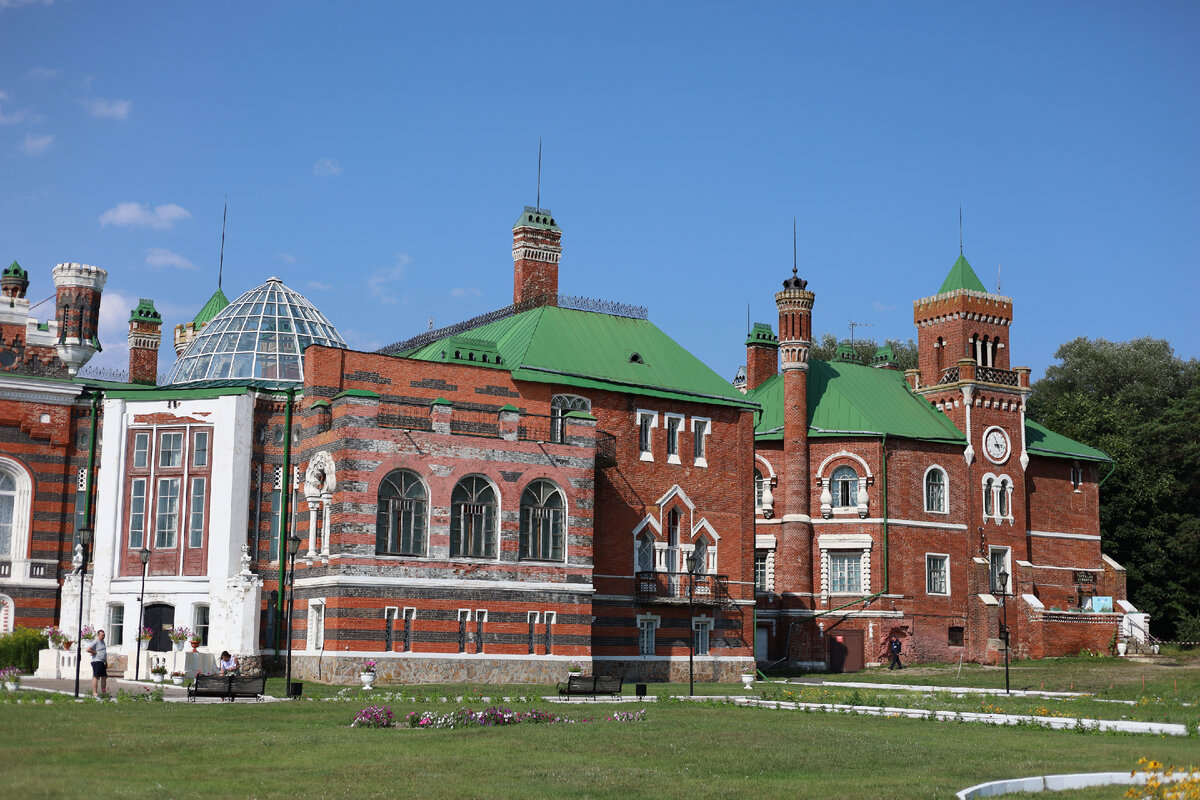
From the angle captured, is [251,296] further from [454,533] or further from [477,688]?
[477,688]

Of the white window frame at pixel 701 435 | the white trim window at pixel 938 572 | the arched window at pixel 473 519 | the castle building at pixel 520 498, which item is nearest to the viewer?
the castle building at pixel 520 498

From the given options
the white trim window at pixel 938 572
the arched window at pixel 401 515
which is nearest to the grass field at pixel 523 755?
the arched window at pixel 401 515

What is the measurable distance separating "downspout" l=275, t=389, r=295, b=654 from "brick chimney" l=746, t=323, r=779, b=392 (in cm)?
2489

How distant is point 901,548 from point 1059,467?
1071 centimetres

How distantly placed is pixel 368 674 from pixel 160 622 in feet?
34.7

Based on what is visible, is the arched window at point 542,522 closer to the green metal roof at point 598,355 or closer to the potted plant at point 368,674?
the green metal roof at point 598,355

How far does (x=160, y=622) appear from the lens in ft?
141

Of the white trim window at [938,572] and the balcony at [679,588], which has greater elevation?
the white trim window at [938,572]

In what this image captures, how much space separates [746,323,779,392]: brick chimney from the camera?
62.1 m

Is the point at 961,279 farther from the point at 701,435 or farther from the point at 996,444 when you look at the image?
the point at 701,435

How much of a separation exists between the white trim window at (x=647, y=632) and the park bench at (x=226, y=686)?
63.8ft

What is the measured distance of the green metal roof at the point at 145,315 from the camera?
54.6 m

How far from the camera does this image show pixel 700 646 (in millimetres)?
48844

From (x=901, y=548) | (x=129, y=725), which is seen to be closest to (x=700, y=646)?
(x=901, y=548)
